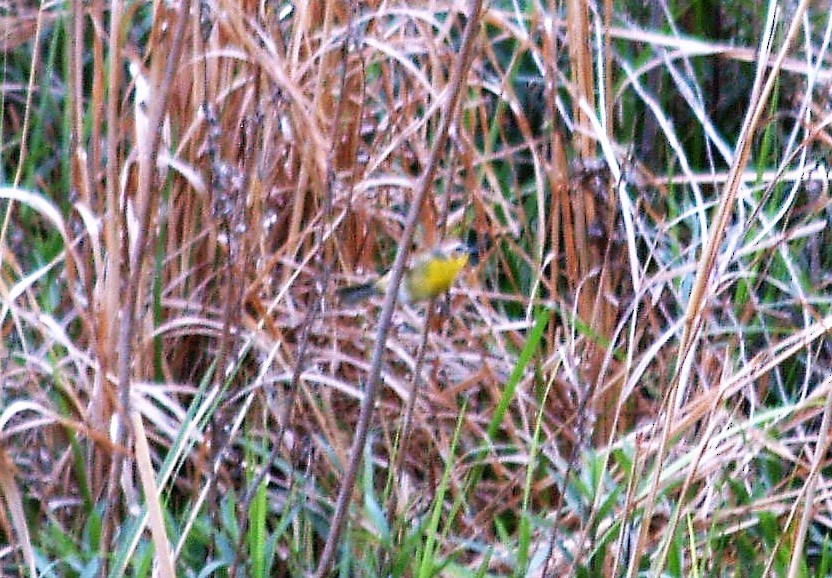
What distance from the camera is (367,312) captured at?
4.80ft

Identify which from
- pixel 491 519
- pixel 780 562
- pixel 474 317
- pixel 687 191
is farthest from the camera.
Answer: pixel 687 191

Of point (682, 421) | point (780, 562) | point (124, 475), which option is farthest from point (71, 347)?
point (780, 562)

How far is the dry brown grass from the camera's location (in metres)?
1.22

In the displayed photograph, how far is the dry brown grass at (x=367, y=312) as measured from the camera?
4.00ft

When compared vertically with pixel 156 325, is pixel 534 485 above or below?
below

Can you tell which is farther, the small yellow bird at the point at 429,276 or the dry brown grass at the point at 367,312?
the dry brown grass at the point at 367,312

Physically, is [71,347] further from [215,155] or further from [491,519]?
[491,519]

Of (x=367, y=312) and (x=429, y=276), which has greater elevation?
(x=429, y=276)

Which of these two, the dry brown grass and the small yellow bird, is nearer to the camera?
the small yellow bird

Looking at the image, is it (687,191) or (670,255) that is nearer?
(670,255)

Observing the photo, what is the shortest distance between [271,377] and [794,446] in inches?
23.8

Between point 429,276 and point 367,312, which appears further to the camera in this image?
point 367,312

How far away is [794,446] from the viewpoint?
53.8 inches

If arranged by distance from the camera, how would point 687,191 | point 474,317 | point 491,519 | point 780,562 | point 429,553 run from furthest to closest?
1. point 687,191
2. point 474,317
3. point 491,519
4. point 780,562
5. point 429,553
